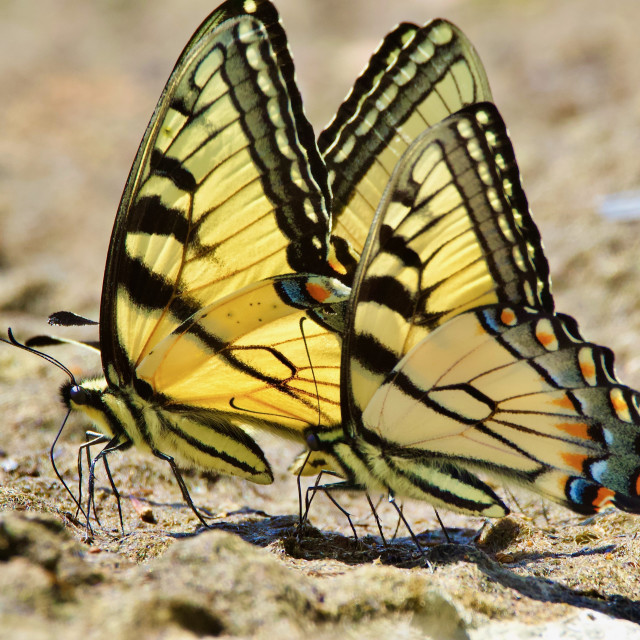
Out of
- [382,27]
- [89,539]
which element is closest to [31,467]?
[89,539]

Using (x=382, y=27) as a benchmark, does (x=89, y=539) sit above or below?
below

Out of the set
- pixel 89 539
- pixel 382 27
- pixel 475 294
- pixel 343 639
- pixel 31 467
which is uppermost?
pixel 382 27

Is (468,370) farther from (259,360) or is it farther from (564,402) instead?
(259,360)

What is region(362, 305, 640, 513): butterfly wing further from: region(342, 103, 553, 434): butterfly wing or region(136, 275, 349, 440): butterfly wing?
region(136, 275, 349, 440): butterfly wing

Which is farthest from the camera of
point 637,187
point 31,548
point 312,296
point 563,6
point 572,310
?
point 563,6

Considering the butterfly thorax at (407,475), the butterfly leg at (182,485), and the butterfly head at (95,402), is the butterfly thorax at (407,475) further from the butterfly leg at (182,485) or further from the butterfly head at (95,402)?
the butterfly head at (95,402)

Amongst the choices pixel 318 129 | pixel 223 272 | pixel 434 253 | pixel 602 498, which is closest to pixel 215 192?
pixel 223 272

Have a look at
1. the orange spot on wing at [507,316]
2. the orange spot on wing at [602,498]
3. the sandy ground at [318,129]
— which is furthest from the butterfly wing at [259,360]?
the orange spot on wing at [602,498]

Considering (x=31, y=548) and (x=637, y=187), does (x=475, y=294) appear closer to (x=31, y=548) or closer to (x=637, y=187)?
(x=31, y=548)
